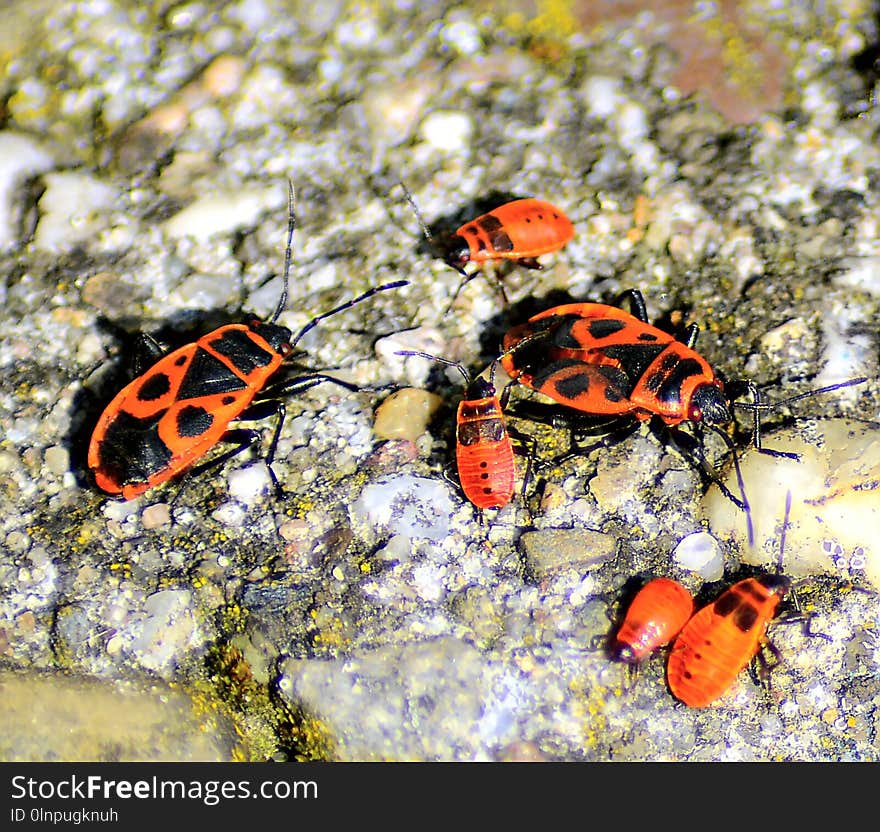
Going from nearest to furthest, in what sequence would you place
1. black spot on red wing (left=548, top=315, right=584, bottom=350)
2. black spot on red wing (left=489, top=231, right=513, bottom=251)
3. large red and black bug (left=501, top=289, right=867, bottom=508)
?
large red and black bug (left=501, top=289, right=867, bottom=508) → black spot on red wing (left=548, top=315, right=584, bottom=350) → black spot on red wing (left=489, top=231, right=513, bottom=251)

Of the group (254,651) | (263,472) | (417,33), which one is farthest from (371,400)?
(417,33)

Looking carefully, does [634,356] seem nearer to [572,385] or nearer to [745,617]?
[572,385]

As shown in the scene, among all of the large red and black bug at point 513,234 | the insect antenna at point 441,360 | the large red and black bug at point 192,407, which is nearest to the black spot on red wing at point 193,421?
the large red and black bug at point 192,407

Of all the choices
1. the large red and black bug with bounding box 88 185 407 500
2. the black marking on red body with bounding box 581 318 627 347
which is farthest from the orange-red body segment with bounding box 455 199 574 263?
the large red and black bug with bounding box 88 185 407 500

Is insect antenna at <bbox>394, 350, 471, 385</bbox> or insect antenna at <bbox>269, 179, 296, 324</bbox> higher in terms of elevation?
insect antenna at <bbox>269, 179, 296, 324</bbox>

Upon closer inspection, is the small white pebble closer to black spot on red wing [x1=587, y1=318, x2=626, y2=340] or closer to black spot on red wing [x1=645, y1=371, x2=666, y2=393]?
black spot on red wing [x1=645, y1=371, x2=666, y2=393]

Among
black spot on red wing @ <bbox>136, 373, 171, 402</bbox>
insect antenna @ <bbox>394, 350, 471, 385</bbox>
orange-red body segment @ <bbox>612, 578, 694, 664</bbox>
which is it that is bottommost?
orange-red body segment @ <bbox>612, 578, 694, 664</bbox>

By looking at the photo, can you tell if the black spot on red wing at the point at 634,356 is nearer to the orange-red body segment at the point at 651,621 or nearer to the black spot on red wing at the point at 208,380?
the orange-red body segment at the point at 651,621

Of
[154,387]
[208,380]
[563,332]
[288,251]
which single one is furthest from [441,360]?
[154,387]
